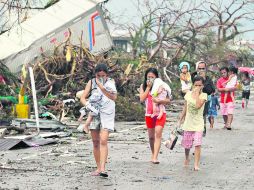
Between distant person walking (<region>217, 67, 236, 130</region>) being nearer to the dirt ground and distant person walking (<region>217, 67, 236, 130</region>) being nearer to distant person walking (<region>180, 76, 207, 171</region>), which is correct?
the dirt ground

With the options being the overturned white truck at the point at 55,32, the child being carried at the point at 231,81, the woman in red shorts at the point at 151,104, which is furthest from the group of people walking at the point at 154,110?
the overturned white truck at the point at 55,32

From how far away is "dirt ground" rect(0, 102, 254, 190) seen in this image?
33.0 feet

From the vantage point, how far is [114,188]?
971cm

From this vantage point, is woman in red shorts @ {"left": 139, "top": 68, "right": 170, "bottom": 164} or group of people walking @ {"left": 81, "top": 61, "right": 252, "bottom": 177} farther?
woman in red shorts @ {"left": 139, "top": 68, "right": 170, "bottom": 164}

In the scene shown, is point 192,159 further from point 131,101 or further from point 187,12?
point 187,12

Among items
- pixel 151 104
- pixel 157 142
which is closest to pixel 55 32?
pixel 151 104

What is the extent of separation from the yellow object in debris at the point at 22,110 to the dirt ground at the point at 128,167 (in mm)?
3267

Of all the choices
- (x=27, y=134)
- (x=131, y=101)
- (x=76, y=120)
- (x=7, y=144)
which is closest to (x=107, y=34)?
(x=131, y=101)

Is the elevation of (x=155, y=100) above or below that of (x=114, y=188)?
above

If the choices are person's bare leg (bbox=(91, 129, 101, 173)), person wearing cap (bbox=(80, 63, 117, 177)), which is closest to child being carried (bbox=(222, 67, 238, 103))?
person wearing cap (bbox=(80, 63, 117, 177))

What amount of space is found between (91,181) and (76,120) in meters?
10.7

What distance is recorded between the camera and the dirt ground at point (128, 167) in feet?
33.0

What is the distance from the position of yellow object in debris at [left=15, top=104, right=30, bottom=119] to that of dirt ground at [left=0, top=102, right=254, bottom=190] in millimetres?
3267

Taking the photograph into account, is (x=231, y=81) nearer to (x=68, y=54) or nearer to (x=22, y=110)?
(x=22, y=110)
